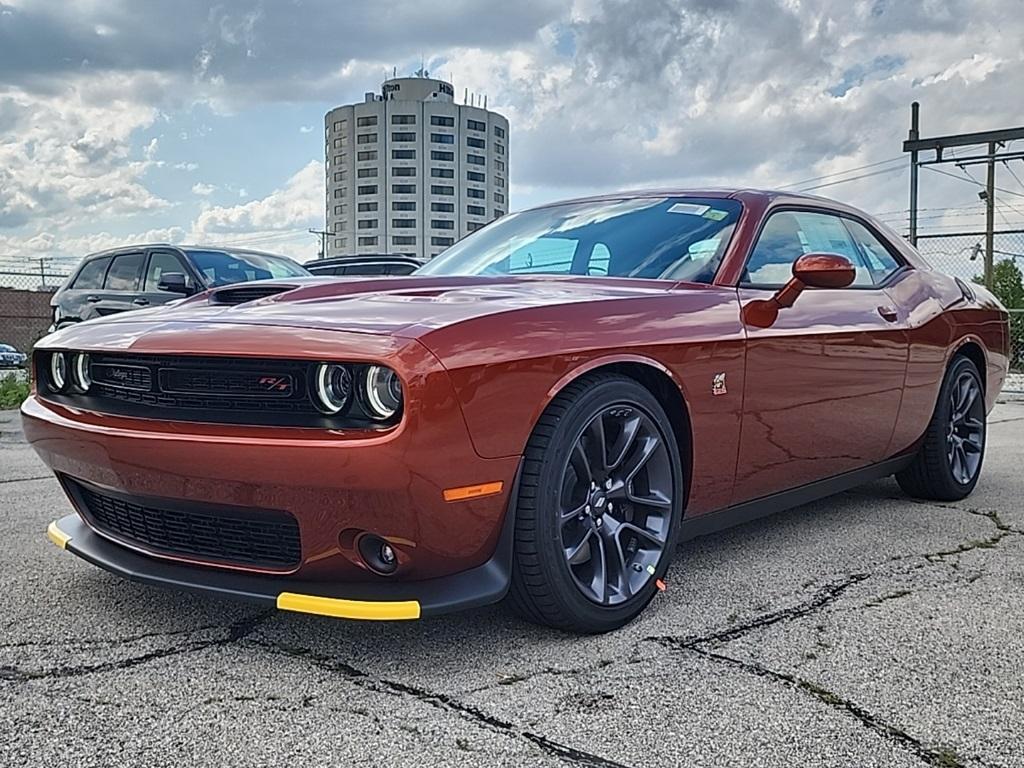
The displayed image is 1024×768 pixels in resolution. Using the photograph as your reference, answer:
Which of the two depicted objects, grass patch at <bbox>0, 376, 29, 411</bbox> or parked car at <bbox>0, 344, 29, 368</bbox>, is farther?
parked car at <bbox>0, 344, 29, 368</bbox>

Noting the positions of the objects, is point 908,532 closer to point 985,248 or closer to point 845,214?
point 845,214

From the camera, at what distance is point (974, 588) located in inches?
124

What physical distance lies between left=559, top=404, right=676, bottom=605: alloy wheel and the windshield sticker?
103 centimetres

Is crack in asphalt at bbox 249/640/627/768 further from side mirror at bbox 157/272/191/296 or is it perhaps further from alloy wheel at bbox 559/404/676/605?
side mirror at bbox 157/272/191/296

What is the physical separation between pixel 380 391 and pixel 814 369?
1.75 m

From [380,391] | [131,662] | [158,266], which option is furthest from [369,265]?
[380,391]

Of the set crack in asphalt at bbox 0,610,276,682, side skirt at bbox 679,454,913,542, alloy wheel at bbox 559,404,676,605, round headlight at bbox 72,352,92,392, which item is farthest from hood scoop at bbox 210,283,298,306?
side skirt at bbox 679,454,913,542

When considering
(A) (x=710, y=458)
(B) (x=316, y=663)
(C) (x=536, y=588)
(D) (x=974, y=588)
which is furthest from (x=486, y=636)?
(D) (x=974, y=588)

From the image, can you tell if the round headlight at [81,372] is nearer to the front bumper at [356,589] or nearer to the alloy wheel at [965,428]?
the front bumper at [356,589]

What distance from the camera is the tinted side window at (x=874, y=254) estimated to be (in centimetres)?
416

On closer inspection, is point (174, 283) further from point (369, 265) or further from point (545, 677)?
point (545, 677)

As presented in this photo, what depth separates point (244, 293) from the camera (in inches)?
121

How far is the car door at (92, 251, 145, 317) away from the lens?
10.1m

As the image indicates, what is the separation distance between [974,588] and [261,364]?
2.29 metres
